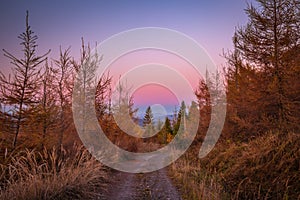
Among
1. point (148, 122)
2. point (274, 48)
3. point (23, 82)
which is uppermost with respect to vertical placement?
point (274, 48)

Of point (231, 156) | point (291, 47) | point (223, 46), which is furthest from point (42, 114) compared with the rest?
point (223, 46)

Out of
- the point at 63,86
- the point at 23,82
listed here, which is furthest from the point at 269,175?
the point at 63,86

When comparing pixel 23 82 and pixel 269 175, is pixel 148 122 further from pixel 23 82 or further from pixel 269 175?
pixel 269 175

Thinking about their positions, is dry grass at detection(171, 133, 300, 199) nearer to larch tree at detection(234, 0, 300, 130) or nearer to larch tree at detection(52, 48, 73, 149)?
larch tree at detection(234, 0, 300, 130)

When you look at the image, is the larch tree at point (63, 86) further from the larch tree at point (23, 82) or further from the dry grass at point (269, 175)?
the dry grass at point (269, 175)

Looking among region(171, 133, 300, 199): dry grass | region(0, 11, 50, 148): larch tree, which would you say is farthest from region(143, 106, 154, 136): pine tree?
region(171, 133, 300, 199): dry grass

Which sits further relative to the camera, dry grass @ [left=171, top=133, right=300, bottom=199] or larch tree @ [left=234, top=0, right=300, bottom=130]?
larch tree @ [left=234, top=0, right=300, bottom=130]

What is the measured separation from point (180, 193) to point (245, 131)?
8176mm

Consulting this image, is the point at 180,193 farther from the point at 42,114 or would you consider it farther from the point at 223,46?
the point at 223,46

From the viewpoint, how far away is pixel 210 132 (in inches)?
737

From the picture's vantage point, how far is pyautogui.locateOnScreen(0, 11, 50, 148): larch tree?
950 cm

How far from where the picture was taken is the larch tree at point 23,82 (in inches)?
374

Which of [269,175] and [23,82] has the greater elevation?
[23,82]

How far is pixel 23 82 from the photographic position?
9758 mm
